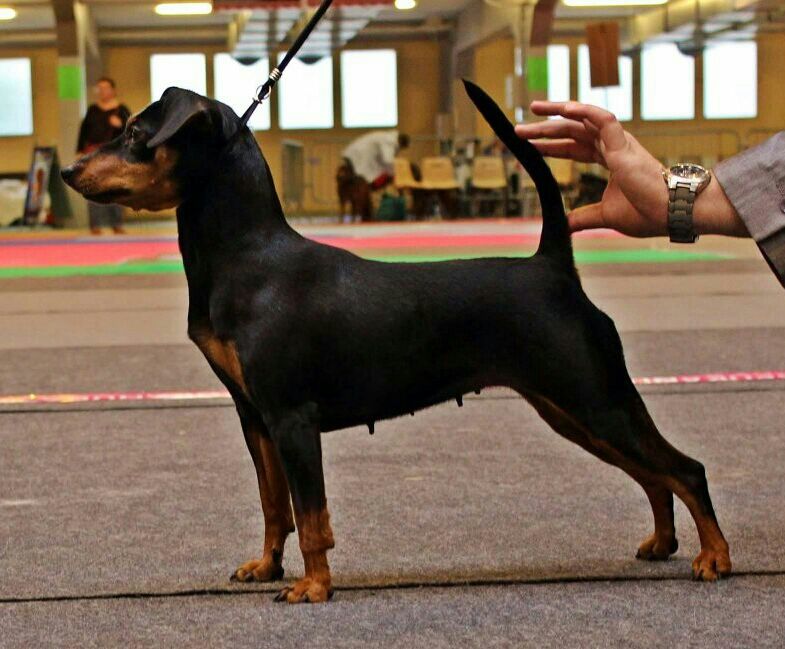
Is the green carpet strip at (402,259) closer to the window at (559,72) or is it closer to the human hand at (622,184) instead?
the human hand at (622,184)

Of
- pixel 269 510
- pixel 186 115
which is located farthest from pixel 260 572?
pixel 186 115

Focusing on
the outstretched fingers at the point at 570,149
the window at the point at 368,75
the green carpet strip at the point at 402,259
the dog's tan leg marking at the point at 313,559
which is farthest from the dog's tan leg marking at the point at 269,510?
the window at the point at 368,75

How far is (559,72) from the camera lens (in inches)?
1375

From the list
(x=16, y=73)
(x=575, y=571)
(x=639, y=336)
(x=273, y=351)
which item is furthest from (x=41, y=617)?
(x=16, y=73)

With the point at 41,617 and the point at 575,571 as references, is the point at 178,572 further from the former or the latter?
the point at 575,571

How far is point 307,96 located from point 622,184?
106 feet

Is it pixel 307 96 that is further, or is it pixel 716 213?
pixel 307 96

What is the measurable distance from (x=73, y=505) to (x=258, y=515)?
1.66 ft

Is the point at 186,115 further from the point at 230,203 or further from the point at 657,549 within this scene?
the point at 657,549

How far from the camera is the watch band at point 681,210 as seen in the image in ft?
9.30

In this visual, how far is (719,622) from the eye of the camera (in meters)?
2.44

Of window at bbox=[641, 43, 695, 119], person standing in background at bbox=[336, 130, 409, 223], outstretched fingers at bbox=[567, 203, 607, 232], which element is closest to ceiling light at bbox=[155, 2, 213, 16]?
person standing in background at bbox=[336, 130, 409, 223]

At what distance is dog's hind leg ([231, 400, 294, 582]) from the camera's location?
2.80 m

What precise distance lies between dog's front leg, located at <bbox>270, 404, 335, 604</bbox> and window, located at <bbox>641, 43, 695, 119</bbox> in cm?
3320
